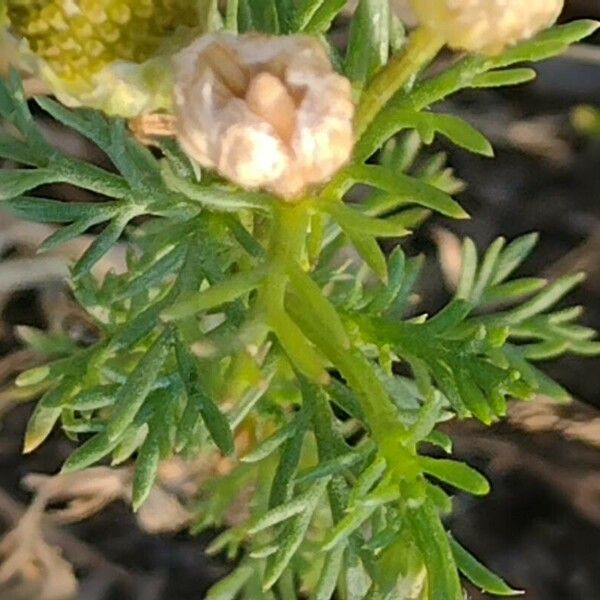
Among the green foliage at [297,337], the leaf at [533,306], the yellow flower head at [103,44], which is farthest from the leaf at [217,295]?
the leaf at [533,306]

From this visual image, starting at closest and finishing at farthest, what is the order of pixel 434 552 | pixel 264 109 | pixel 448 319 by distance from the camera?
1. pixel 264 109
2. pixel 434 552
3. pixel 448 319

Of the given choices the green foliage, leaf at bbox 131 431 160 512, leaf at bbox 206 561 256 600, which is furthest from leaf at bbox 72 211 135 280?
leaf at bbox 206 561 256 600

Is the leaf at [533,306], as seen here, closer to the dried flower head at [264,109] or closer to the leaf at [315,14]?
the leaf at [315,14]

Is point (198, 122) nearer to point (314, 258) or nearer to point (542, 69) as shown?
point (314, 258)

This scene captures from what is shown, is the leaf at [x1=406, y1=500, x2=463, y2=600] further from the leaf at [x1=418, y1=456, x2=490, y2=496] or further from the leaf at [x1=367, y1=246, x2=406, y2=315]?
the leaf at [x1=367, y1=246, x2=406, y2=315]

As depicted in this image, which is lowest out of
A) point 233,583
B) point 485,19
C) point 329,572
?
point 233,583

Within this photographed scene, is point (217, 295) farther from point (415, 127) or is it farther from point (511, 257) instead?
point (511, 257)

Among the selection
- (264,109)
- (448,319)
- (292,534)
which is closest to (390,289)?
(448,319)

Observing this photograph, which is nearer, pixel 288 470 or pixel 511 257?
pixel 288 470
